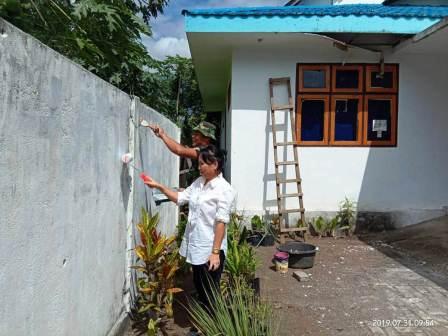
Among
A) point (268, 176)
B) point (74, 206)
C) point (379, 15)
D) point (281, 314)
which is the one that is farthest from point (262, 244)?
point (74, 206)

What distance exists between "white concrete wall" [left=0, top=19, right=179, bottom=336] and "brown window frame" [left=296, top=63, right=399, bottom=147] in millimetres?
4588

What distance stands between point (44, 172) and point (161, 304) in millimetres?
1903

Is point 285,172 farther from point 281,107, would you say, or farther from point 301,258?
point 301,258

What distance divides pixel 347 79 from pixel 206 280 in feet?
16.8

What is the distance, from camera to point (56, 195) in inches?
75.2

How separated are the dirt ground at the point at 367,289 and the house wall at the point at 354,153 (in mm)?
794

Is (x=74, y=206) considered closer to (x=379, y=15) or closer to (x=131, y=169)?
(x=131, y=169)

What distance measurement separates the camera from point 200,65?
30.6 feet

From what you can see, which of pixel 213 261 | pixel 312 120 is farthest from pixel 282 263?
pixel 312 120

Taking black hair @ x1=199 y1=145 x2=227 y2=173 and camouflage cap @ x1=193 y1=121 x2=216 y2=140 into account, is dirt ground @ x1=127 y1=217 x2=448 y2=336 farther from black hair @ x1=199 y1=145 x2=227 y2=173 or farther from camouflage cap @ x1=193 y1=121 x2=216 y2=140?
camouflage cap @ x1=193 y1=121 x2=216 y2=140

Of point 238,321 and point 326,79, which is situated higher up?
point 326,79

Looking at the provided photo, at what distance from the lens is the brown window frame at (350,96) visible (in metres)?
7.14

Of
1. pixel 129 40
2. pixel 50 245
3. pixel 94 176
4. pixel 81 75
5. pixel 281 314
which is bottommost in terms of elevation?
pixel 281 314

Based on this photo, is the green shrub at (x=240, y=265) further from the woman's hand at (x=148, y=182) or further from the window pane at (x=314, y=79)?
the window pane at (x=314, y=79)
